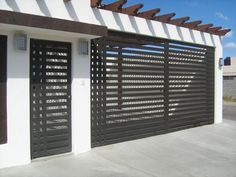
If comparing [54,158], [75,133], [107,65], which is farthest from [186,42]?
[54,158]

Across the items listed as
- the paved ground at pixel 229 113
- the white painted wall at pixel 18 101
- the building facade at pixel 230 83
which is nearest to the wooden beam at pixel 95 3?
the white painted wall at pixel 18 101

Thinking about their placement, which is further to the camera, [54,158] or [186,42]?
[186,42]

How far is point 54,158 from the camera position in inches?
269

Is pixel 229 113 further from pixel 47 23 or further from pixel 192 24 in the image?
pixel 47 23

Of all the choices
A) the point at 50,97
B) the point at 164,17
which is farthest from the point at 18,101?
the point at 164,17

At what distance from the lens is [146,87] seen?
9.16m

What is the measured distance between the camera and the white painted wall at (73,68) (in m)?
6.15

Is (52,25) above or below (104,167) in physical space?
above

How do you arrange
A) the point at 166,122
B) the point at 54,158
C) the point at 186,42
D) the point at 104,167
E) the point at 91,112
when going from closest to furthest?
the point at 104,167
the point at 54,158
the point at 91,112
the point at 166,122
the point at 186,42

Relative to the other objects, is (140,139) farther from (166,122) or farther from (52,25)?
(52,25)

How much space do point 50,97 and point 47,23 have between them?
1633 millimetres

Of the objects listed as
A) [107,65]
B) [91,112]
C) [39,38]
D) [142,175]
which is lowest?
[142,175]

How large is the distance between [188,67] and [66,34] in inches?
202

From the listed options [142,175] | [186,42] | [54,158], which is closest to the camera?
[142,175]
